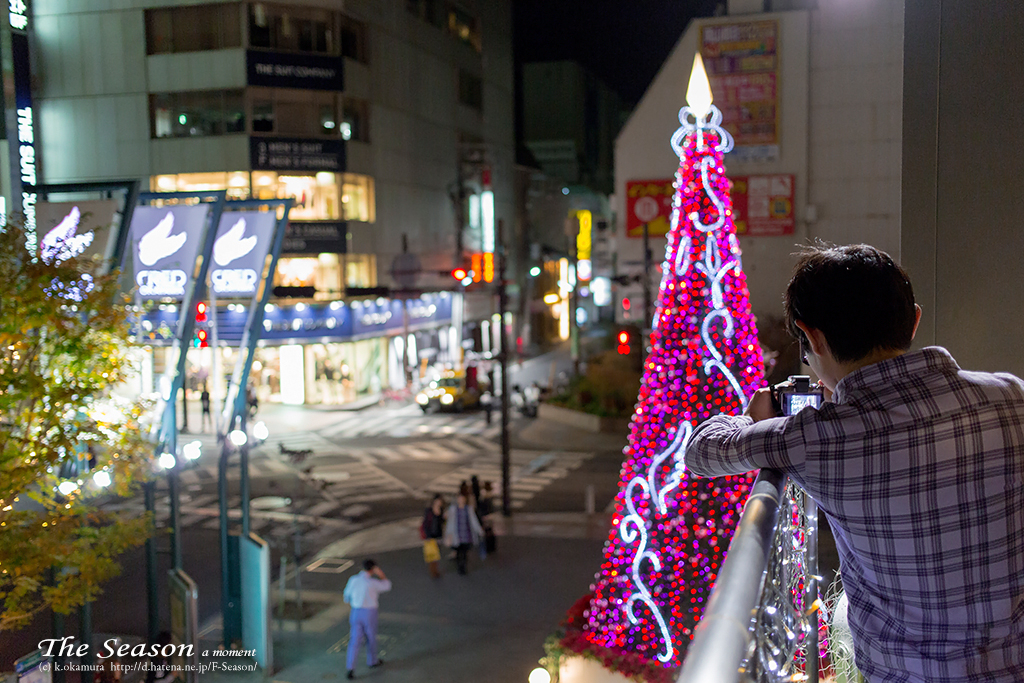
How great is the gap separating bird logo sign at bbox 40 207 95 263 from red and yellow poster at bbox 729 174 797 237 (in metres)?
13.1

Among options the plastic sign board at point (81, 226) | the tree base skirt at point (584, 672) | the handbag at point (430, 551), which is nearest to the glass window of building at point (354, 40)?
the handbag at point (430, 551)

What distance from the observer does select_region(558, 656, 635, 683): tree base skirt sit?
7.92 meters

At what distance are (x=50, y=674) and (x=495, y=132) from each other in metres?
44.5

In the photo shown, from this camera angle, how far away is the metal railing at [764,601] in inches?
49.9

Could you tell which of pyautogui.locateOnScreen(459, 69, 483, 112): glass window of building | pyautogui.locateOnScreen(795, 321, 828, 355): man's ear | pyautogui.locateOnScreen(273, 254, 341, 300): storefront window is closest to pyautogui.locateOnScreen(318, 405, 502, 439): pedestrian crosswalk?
pyautogui.locateOnScreen(273, 254, 341, 300): storefront window

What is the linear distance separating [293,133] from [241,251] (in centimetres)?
2433

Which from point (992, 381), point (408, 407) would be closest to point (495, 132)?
point (408, 407)

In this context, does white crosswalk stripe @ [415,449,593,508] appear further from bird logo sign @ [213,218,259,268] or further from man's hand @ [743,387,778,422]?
man's hand @ [743,387,778,422]

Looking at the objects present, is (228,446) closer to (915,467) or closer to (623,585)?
(623,585)

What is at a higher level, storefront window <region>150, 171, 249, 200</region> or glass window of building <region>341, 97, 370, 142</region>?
glass window of building <region>341, 97, 370, 142</region>

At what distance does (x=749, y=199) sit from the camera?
2011 centimetres

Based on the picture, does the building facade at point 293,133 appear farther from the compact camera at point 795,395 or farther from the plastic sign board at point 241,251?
the compact camera at point 795,395

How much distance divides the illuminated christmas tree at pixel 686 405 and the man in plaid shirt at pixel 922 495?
5908 mm

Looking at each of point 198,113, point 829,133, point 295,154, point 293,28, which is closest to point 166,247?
point 829,133
